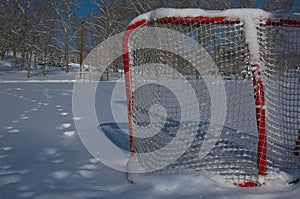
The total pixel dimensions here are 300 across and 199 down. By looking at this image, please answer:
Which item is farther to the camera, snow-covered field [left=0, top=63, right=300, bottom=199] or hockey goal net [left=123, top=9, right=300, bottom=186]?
hockey goal net [left=123, top=9, right=300, bottom=186]

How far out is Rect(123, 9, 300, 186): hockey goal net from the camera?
1796mm

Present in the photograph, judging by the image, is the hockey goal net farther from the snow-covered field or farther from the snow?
the snow-covered field

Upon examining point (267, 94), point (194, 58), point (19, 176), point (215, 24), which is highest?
point (215, 24)

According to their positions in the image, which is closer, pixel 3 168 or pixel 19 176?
pixel 19 176

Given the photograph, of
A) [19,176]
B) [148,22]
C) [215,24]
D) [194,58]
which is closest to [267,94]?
[215,24]

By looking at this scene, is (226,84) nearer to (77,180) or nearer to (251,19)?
(251,19)

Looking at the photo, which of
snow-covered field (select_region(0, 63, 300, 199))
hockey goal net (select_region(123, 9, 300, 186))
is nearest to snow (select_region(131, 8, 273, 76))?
hockey goal net (select_region(123, 9, 300, 186))

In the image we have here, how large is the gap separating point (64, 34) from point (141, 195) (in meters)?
18.6

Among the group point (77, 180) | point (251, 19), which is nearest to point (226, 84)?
point (251, 19)

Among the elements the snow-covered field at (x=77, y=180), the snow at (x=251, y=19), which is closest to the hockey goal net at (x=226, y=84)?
the snow at (x=251, y=19)

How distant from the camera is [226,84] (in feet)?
10.6

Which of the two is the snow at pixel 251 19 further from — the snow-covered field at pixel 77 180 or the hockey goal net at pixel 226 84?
the snow-covered field at pixel 77 180

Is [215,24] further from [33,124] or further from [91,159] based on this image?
[33,124]

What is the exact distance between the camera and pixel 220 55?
8.31 feet
